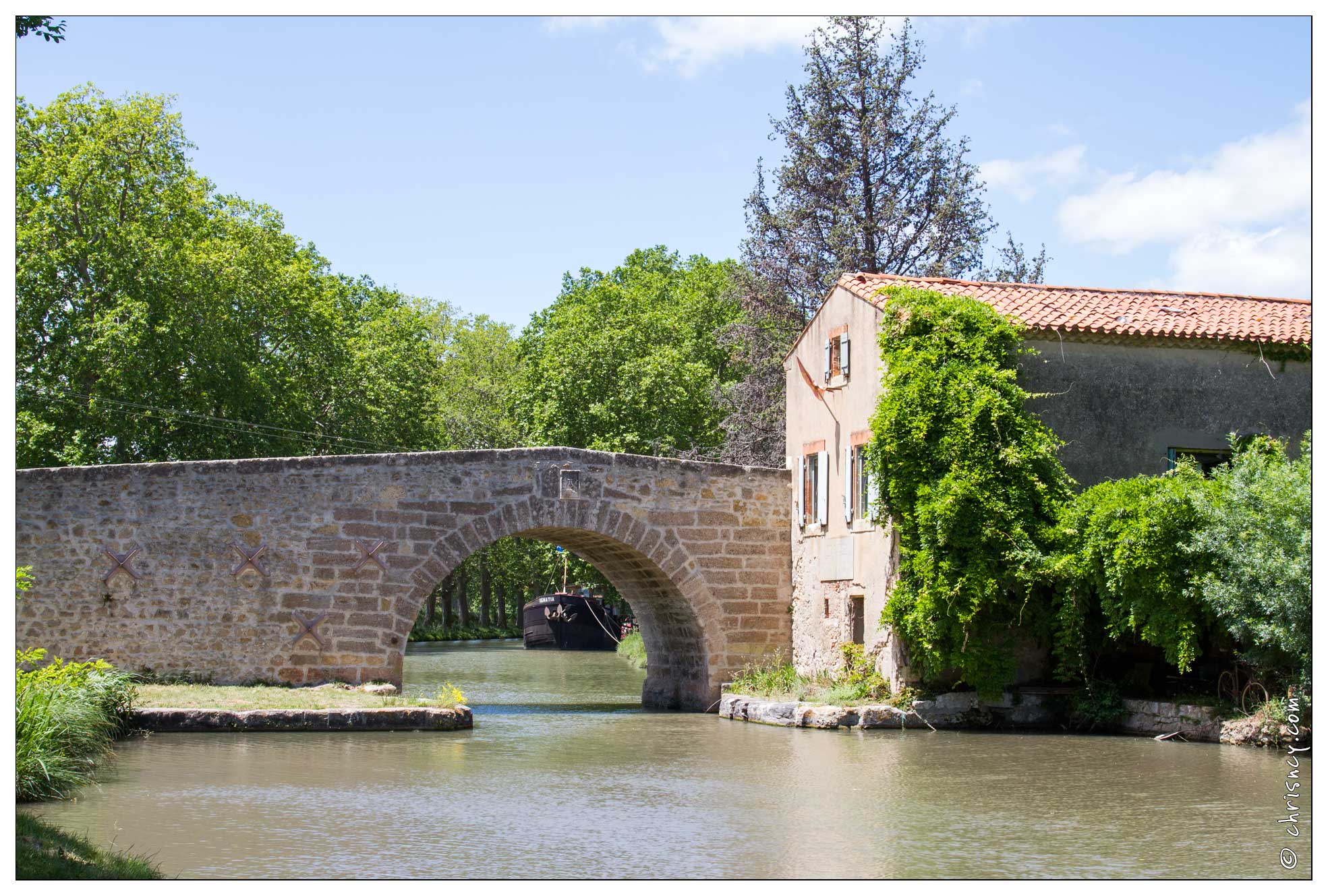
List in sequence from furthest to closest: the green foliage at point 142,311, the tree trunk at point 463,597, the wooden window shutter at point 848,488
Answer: the tree trunk at point 463,597 → the green foliage at point 142,311 → the wooden window shutter at point 848,488

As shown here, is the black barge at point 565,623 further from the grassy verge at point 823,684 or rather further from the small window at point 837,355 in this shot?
the small window at point 837,355

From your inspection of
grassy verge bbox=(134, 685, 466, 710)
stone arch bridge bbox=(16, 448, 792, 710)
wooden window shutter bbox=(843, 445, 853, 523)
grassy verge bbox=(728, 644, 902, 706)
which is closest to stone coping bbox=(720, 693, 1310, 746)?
grassy verge bbox=(728, 644, 902, 706)

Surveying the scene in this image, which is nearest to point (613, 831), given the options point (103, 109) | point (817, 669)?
point (817, 669)

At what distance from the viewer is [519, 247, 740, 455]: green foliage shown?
3178 centimetres

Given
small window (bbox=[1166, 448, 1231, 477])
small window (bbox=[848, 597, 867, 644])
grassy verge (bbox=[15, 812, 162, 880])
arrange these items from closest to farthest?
grassy verge (bbox=[15, 812, 162, 880])
small window (bbox=[1166, 448, 1231, 477])
small window (bbox=[848, 597, 867, 644])

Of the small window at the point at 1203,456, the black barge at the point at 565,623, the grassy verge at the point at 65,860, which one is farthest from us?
the black barge at the point at 565,623

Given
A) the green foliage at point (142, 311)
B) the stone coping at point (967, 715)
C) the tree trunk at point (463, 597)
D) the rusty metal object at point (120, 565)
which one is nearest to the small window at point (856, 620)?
the stone coping at point (967, 715)

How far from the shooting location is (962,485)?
14.9 m

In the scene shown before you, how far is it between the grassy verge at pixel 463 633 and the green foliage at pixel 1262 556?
108ft

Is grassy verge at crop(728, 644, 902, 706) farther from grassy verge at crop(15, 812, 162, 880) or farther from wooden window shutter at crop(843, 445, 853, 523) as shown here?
grassy verge at crop(15, 812, 162, 880)

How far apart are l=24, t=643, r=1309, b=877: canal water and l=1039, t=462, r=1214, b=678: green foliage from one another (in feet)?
3.78

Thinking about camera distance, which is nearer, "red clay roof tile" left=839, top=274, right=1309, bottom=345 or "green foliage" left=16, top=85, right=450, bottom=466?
"red clay roof tile" left=839, top=274, right=1309, bottom=345

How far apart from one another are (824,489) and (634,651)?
17.5 metres

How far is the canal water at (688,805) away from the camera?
749cm
